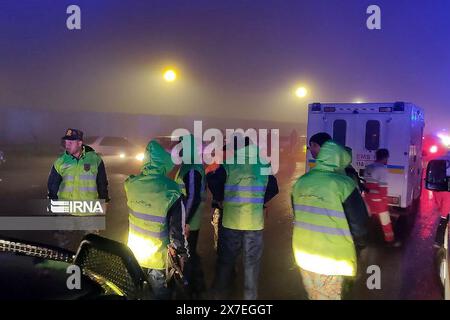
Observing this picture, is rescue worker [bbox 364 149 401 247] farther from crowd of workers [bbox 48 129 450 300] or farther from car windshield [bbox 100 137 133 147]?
car windshield [bbox 100 137 133 147]

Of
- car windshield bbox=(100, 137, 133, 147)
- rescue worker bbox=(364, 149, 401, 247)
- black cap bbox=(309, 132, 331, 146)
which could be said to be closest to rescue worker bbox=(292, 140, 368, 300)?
black cap bbox=(309, 132, 331, 146)

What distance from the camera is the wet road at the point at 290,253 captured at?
479 centimetres

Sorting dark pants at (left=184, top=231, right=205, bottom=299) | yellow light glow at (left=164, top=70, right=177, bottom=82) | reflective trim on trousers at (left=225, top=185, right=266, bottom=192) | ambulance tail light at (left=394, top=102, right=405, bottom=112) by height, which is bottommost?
dark pants at (left=184, top=231, right=205, bottom=299)

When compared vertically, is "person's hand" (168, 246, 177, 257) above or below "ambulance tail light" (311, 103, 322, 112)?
below

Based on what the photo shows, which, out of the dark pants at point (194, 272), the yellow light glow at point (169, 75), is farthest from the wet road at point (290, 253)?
the yellow light glow at point (169, 75)

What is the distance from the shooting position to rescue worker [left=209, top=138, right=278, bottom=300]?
4090mm

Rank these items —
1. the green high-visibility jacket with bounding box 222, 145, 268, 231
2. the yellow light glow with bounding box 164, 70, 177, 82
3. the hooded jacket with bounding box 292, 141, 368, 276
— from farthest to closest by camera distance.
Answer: the yellow light glow with bounding box 164, 70, 177, 82 < the green high-visibility jacket with bounding box 222, 145, 268, 231 < the hooded jacket with bounding box 292, 141, 368, 276

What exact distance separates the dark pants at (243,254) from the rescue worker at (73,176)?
66.3 inches

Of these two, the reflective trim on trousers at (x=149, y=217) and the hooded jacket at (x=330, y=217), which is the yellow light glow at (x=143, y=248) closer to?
the reflective trim on trousers at (x=149, y=217)

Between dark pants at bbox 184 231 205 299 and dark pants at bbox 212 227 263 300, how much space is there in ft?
1.40
